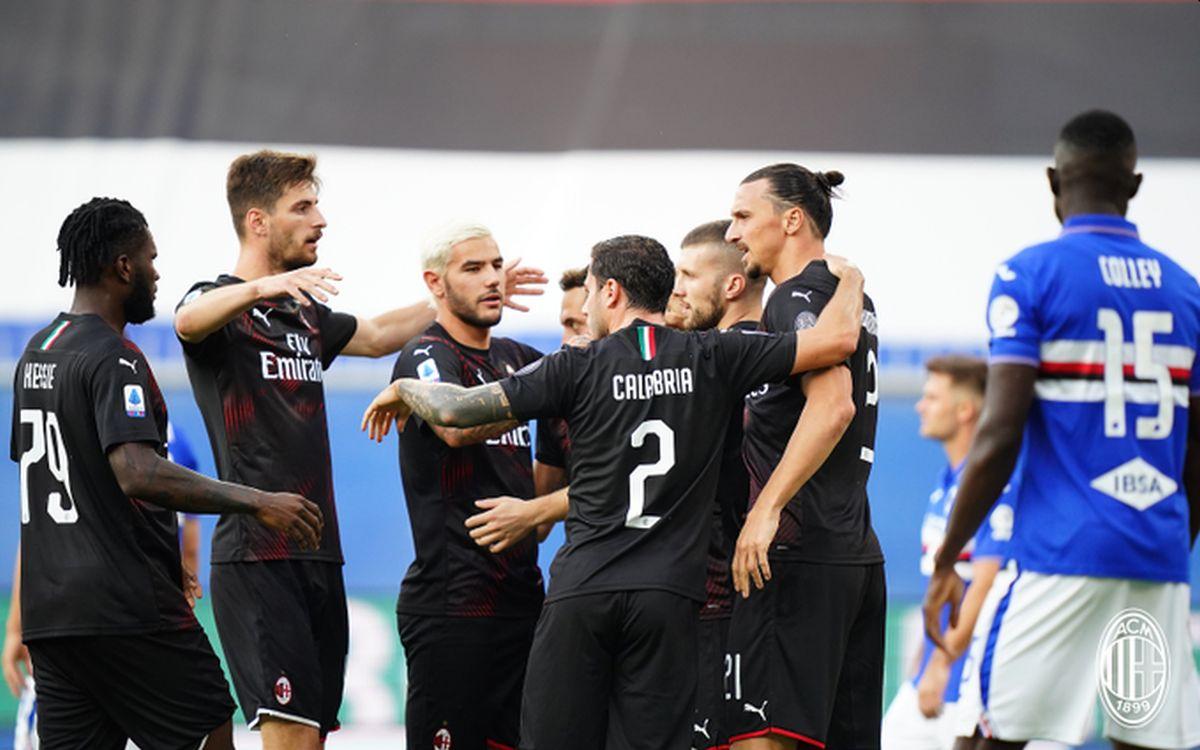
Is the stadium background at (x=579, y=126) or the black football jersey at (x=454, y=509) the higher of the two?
the stadium background at (x=579, y=126)

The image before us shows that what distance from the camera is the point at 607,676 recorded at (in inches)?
191

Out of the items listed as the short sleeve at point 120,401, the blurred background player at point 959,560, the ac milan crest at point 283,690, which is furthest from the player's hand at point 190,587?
the blurred background player at point 959,560

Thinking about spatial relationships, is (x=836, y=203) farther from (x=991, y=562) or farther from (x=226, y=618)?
(x=226, y=618)

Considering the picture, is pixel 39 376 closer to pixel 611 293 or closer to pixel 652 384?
pixel 611 293

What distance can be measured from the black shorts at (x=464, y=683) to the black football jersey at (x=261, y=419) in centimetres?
52

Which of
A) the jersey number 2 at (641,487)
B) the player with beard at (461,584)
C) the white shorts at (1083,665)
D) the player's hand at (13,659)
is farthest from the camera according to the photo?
the player's hand at (13,659)

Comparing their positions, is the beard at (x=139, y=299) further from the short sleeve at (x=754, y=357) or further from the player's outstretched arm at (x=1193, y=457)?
the player's outstretched arm at (x=1193, y=457)

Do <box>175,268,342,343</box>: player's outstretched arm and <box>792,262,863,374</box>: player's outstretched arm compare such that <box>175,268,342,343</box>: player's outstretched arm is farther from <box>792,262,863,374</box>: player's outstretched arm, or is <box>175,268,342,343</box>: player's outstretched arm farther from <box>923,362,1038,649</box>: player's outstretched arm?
<box>923,362,1038,649</box>: player's outstretched arm

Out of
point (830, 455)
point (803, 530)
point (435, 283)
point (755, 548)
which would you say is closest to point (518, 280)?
point (435, 283)

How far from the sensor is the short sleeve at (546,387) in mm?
4930

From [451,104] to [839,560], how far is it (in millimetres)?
5165

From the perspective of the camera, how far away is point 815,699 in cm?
501

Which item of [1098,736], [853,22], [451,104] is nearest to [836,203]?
[853,22]

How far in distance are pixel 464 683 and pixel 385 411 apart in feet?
3.84
